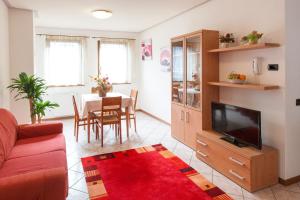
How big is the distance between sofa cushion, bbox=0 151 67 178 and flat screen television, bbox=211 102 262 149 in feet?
6.66

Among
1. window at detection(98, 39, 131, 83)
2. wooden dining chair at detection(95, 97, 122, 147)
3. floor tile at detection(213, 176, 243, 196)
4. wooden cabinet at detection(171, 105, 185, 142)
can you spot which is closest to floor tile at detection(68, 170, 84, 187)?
wooden dining chair at detection(95, 97, 122, 147)

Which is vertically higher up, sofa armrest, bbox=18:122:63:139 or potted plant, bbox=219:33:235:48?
potted plant, bbox=219:33:235:48

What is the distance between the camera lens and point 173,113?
4336 millimetres

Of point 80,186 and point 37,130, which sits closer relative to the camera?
point 80,186

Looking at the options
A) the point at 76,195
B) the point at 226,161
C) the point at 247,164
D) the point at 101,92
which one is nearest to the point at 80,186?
the point at 76,195

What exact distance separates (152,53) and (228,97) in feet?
10.4

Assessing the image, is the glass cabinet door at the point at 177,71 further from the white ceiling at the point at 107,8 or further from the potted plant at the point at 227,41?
the potted plant at the point at 227,41

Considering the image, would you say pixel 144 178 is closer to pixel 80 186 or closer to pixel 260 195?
pixel 80 186

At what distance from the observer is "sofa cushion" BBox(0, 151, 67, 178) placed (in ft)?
6.62

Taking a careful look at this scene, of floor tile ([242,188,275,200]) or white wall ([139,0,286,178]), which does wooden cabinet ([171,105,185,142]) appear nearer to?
white wall ([139,0,286,178])

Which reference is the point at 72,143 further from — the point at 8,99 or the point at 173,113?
the point at 173,113

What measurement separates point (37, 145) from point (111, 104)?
151 centimetres

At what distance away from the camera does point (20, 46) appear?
423 centimetres

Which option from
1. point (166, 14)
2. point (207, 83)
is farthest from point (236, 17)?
point (166, 14)
